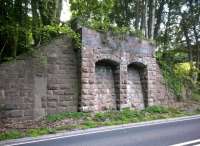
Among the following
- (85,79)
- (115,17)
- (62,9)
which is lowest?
(85,79)

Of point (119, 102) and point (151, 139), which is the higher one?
point (119, 102)

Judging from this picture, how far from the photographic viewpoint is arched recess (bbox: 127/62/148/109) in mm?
15539

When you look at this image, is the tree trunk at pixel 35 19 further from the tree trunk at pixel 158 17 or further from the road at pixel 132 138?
the tree trunk at pixel 158 17

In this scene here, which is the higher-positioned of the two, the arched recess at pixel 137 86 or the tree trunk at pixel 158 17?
the tree trunk at pixel 158 17

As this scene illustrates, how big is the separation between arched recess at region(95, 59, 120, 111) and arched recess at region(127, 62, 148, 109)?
895 millimetres

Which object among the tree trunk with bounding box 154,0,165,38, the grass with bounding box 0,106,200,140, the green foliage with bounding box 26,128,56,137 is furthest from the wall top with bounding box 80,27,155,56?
the tree trunk with bounding box 154,0,165,38

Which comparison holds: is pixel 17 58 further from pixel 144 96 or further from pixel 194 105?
pixel 194 105

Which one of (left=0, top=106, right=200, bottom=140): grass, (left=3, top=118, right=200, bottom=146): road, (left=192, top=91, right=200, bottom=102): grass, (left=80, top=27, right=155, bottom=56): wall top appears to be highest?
(left=80, top=27, right=155, bottom=56): wall top

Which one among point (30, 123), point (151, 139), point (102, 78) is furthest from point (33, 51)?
point (151, 139)

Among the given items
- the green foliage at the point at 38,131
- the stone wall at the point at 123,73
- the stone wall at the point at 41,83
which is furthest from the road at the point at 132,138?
the stone wall at the point at 123,73

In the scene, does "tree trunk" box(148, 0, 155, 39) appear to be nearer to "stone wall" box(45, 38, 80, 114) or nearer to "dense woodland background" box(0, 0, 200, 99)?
"dense woodland background" box(0, 0, 200, 99)

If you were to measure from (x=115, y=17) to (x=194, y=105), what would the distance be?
9.43m

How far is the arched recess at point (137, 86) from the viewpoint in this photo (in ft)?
51.0

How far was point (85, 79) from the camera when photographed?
13211 mm
